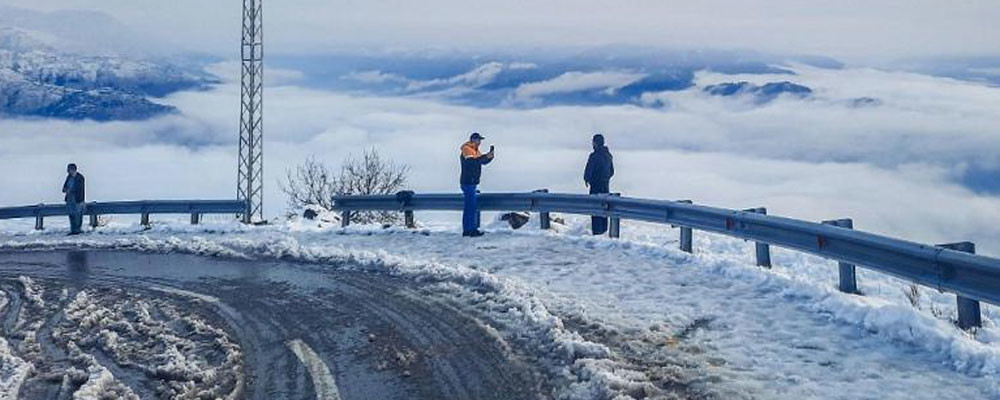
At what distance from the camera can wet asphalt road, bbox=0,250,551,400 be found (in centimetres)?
781

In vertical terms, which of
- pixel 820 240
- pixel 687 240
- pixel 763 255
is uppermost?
pixel 820 240

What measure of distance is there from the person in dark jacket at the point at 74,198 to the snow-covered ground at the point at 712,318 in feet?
30.2

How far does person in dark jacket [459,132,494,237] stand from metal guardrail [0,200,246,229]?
861 centimetres

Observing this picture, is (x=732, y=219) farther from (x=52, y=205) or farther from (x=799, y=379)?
(x=52, y=205)

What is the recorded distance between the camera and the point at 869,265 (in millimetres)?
9883

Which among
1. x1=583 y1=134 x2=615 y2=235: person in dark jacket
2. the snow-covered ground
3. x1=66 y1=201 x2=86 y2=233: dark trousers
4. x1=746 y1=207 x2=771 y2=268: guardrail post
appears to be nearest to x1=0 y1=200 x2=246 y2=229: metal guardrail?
x1=66 y1=201 x2=86 y2=233: dark trousers

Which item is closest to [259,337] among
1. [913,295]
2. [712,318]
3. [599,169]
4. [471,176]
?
[712,318]

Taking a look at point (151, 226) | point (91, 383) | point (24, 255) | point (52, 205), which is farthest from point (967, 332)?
point (52, 205)

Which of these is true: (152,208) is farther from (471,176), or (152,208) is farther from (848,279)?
(848,279)

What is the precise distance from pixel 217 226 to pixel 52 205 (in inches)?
292

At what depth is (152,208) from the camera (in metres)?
24.4

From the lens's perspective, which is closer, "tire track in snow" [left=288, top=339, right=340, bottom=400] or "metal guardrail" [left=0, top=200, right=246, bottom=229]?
"tire track in snow" [left=288, top=339, right=340, bottom=400]

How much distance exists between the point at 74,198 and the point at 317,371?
18.3 meters

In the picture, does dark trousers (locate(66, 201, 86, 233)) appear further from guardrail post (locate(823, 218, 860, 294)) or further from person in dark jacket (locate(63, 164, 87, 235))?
guardrail post (locate(823, 218, 860, 294))
